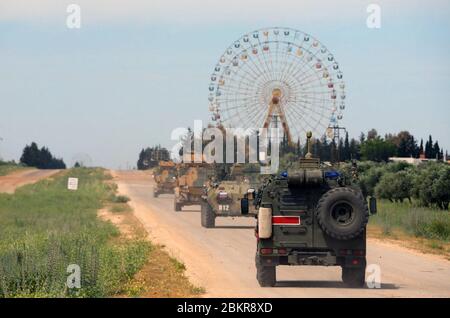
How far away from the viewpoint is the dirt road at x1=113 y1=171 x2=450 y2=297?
17.2 metres

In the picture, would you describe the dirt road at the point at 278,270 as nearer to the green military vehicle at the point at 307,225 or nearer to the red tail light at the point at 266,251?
the green military vehicle at the point at 307,225

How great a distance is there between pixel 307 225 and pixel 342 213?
2.13ft

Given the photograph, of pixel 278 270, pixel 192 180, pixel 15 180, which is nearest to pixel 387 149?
pixel 15 180

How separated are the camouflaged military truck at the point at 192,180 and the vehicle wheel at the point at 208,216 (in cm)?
1092

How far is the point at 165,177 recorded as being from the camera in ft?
219

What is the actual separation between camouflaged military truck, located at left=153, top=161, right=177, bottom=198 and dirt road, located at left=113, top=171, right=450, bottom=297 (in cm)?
2874

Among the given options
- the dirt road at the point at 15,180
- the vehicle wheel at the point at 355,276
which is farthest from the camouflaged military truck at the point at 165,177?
the vehicle wheel at the point at 355,276

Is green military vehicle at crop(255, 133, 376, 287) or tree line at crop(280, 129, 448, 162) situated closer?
green military vehicle at crop(255, 133, 376, 287)

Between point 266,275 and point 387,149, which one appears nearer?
point 266,275

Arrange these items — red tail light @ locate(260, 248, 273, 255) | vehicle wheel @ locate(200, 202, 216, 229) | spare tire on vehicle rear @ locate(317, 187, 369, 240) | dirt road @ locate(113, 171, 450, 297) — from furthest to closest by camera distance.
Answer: vehicle wheel @ locate(200, 202, 216, 229)
red tail light @ locate(260, 248, 273, 255)
spare tire on vehicle rear @ locate(317, 187, 369, 240)
dirt road @ locate(113, 171, 450, 297)

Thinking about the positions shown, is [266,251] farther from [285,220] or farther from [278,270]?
[278,270]

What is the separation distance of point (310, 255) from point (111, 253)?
580cm

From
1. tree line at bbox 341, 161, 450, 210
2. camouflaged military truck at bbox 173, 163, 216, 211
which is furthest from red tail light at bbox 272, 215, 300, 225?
camouflaged military truck at bbox 173, 163, 216, 211

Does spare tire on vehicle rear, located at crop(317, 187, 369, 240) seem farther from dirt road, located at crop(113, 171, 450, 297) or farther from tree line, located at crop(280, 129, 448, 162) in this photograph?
tree line, located at crop(280, 129, 448, 162)
